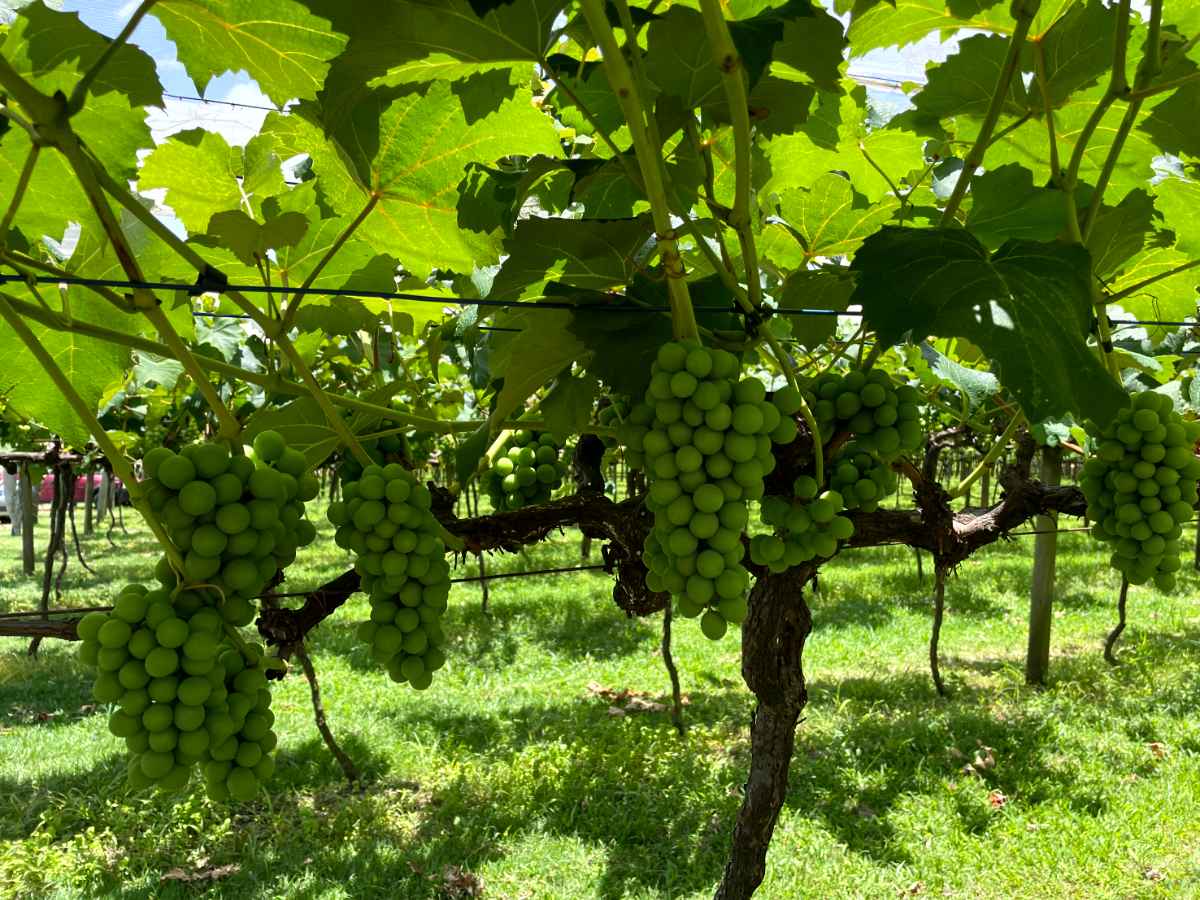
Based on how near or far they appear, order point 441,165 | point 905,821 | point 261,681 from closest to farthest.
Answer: point 261,681 → point 441,165 → point 905,821

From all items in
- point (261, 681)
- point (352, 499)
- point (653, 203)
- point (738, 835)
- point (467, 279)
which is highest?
point (467, 279)

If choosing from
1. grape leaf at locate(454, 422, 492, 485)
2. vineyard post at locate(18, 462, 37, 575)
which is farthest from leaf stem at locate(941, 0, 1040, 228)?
vineyard post at locate(18, 462, 37, 575)

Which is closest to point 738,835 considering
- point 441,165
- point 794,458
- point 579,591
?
point 794,458

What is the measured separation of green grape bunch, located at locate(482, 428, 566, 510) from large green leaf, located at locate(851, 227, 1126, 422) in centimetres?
112

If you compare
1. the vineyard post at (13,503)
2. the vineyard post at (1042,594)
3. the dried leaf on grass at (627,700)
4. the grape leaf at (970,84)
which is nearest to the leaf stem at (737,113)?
the grape leaf at (970,84)

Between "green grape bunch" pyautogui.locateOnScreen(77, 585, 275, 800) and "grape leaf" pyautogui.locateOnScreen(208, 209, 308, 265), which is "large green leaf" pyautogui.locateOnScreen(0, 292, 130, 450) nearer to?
"grape leaf" pyautogui.locateOnScreen(208, 209, 308, 265)

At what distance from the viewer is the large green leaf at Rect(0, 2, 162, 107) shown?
0.96 metres

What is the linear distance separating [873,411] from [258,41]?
0.93 metres

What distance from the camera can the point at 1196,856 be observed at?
3.93m

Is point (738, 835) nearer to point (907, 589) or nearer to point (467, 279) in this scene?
point (467, 279)

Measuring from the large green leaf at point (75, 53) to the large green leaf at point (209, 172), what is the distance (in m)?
0.21

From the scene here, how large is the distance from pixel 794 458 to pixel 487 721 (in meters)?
4.85

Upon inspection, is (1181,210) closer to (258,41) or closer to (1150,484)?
(1150,484)

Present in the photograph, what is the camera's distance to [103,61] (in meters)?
0.71
